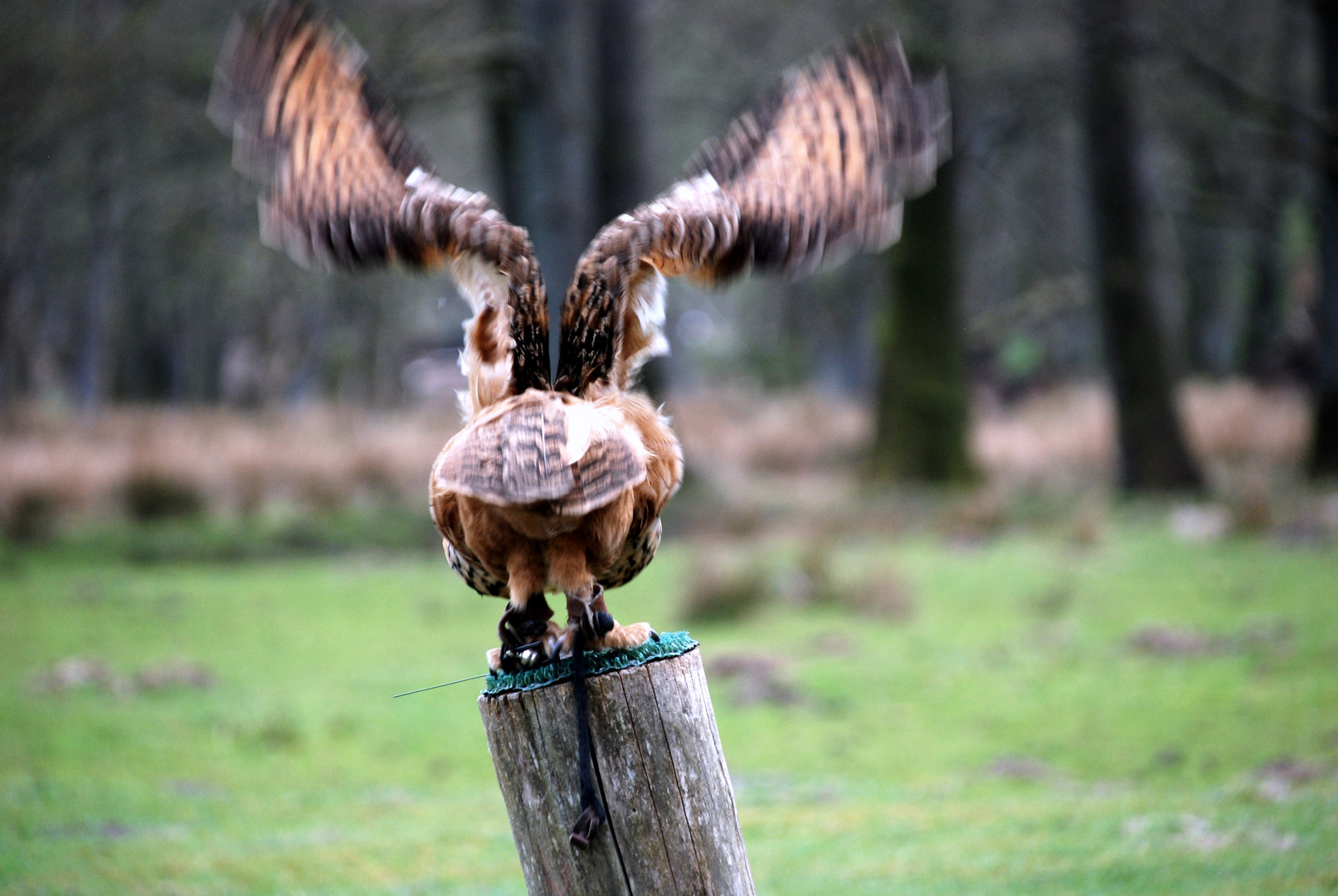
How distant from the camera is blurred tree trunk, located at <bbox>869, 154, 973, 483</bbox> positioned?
50.5ft

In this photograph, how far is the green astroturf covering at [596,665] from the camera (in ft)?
8.59

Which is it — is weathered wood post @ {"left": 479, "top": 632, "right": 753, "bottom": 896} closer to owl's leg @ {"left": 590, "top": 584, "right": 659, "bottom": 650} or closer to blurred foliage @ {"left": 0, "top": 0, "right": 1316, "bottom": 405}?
owl's leg @ {"left": 590, "top": 584, "right": 659, "bottom": 650}

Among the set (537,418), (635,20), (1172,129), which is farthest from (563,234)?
(1172,129)

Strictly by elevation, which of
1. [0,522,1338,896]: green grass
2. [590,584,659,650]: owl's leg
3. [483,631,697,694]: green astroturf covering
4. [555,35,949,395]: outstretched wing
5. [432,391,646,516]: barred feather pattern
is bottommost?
[0,522,1338,896]: green grass

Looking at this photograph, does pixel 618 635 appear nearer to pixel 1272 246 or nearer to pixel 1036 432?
Result: pixel 1036 432

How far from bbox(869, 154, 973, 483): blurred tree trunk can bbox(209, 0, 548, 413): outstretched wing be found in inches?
489

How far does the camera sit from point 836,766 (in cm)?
652

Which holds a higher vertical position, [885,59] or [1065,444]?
[885,59]

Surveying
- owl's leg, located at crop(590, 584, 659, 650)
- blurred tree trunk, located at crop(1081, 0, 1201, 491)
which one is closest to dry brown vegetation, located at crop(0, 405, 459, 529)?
blurred tree trunk, located at crop(1081, 0, 1201, 491)

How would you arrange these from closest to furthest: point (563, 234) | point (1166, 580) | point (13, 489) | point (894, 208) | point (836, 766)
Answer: point (894, 208), point (836, 766), point (1166, 580), point (13, 489), point (563, 234)

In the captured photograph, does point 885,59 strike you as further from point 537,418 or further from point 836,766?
point 836,766

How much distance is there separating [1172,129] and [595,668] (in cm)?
2211

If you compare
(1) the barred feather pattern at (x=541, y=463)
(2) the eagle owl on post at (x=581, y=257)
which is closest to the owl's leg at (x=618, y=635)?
(2) the eagle owl on post at (x=581, y=257)

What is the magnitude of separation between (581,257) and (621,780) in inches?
57.6
